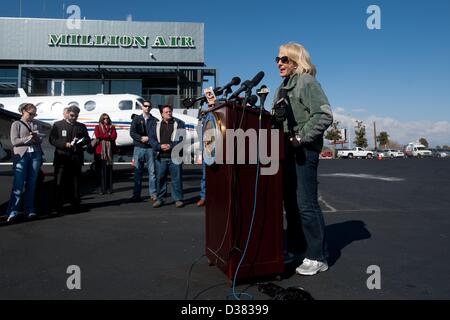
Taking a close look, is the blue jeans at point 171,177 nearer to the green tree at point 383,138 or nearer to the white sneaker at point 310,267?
the white sneaker at point 310,267

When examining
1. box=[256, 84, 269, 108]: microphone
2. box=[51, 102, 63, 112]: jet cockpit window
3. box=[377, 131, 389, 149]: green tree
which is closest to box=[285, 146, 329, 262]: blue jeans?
box=[256, 84, 269, 108]: microphone

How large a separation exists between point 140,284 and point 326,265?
1723 mm

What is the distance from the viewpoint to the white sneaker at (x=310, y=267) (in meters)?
3.30

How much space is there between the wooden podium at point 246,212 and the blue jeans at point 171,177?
4.31 m

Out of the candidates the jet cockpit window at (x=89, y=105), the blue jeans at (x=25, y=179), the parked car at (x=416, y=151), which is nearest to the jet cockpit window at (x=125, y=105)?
the jet cockpit window at (x=89, y=105)

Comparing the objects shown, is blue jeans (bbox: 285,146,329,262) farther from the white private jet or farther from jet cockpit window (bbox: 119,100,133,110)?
jet cockpit window (bbox: 119,100,133,110)

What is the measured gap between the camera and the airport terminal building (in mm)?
37531

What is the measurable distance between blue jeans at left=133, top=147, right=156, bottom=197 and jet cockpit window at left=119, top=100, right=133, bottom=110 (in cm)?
721

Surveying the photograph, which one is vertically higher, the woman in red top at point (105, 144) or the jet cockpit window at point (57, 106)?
the jet cockpit window at point (57, 106)

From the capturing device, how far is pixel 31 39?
124 feet

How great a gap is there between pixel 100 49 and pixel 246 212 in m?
39.2
